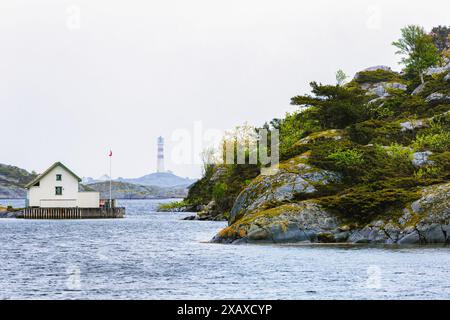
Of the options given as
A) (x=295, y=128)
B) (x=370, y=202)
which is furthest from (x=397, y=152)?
(x=295, y=128)

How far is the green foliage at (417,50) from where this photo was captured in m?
97.3

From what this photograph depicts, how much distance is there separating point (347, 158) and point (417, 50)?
4353cm

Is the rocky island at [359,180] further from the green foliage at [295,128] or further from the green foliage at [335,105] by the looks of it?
the green foliage at [295,128]

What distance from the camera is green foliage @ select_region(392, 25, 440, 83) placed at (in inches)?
3830

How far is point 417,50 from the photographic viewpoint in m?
99.7

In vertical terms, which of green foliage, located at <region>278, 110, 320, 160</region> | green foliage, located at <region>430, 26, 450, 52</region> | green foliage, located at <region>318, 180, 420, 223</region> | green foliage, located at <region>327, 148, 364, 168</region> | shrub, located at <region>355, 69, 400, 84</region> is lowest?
green foliage, located at <region>318, 180, 420, 223</region>

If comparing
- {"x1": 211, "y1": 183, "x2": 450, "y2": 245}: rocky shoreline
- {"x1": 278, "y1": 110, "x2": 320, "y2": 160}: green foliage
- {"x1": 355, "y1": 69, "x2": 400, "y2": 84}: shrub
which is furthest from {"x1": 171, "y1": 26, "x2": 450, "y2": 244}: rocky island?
{"x1": 355, "y1": 69, "x2": 400, "y2": 84}: shrub

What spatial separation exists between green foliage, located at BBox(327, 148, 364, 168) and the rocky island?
0.29ft

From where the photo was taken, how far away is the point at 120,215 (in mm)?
119125

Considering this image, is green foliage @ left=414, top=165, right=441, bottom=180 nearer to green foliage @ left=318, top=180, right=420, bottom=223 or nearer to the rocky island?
the rocky island

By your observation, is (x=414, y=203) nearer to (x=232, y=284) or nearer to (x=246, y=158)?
(x=232, y=284)

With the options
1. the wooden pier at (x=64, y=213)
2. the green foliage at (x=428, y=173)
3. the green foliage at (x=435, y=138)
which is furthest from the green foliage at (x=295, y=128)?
the wooden pier at (x=64, y=213)

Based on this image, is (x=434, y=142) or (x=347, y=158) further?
(x=434, y=142)

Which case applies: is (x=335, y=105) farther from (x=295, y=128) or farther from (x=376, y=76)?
(x=376, y=76)
